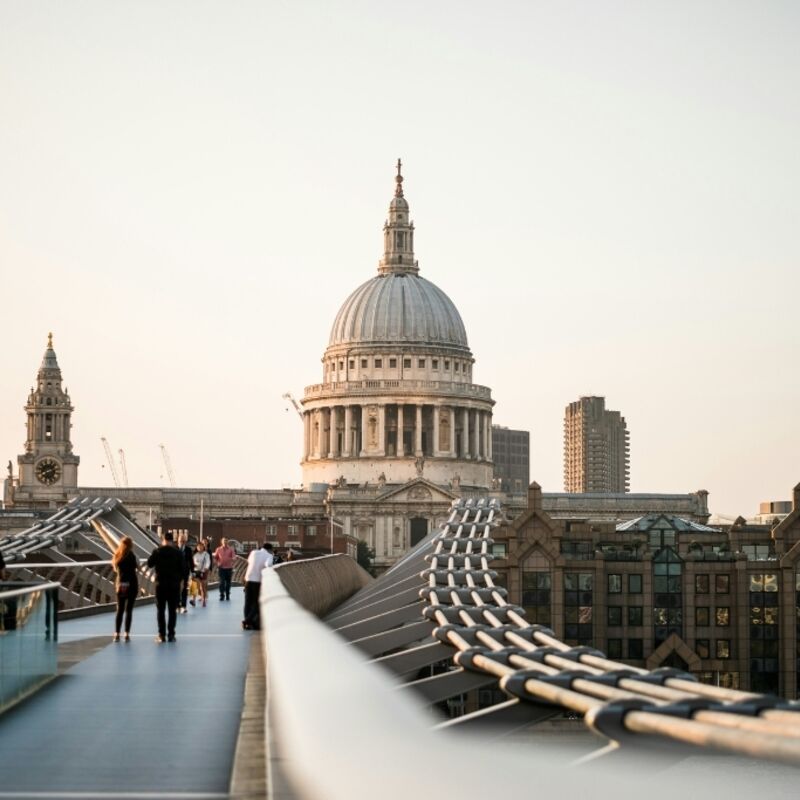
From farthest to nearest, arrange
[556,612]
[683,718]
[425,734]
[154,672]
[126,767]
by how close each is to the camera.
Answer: [556,612]
[154,672]
[126,767]
[683,718]
[425,734]

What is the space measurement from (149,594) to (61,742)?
33721mm

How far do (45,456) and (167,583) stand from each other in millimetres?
166230

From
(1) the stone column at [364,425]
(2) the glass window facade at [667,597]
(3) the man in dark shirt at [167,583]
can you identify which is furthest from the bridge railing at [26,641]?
(1) the stone column at [364,425]

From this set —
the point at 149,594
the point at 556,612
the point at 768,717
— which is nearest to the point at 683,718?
the point at 768,717

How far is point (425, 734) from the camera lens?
4660 mm

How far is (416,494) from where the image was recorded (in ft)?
616

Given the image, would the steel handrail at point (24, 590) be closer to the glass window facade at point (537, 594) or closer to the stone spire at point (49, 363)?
the glass window facade at point (537, 594)

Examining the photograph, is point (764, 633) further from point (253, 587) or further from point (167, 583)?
point (167, 583)

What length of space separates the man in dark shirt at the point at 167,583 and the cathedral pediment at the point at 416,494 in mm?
160855

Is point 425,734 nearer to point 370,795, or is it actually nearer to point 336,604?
point 370,795

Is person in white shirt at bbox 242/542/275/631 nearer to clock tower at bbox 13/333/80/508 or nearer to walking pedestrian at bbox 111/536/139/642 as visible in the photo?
walking pedestrian at bbox 111/536/139/642

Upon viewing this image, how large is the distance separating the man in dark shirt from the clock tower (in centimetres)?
16234

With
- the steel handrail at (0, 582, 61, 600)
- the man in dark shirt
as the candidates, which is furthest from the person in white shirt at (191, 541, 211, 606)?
the steel handrail at (0, 582, 61, 600)

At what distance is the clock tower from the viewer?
187 metres
